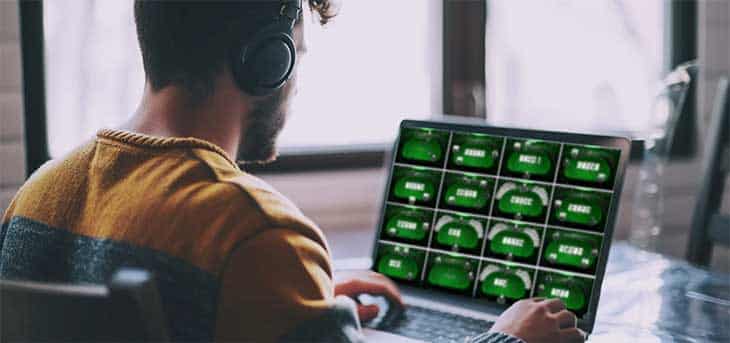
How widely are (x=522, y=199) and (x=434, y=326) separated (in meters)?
0.22

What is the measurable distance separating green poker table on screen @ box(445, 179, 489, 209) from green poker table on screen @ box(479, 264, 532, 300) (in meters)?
0.10

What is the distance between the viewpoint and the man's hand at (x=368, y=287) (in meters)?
1.31

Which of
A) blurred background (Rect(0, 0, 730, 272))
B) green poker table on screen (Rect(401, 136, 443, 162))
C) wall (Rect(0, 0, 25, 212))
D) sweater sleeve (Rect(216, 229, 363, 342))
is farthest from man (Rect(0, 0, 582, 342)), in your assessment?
wall (Rect(0, 0, 25, 212))

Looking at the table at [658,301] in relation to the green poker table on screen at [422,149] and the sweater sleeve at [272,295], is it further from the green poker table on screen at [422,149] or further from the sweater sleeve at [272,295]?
the sweater sleeve at [272,295]

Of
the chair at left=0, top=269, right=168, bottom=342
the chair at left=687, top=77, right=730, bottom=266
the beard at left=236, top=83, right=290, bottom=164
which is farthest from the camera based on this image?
the chair at left=687, top=77, right=730, bottom=266

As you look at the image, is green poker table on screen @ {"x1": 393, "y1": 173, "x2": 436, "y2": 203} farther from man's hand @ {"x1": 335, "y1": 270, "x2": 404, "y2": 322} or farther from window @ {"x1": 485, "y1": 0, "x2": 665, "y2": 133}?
window @ {"x1": 485, "y1": 0, "x2": 665, "y2": 133}

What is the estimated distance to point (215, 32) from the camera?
37.9 inches

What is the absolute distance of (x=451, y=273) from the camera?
136 centimetres

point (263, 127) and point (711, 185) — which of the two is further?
point (711, 185)

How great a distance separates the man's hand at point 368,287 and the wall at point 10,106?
1.04 m

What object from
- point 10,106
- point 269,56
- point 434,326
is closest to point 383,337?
point 434,326

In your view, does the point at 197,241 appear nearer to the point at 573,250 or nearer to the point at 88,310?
the point at 88,310

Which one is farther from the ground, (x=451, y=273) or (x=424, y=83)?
(x=424, y=83)

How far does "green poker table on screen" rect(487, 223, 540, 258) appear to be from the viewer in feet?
4.31
